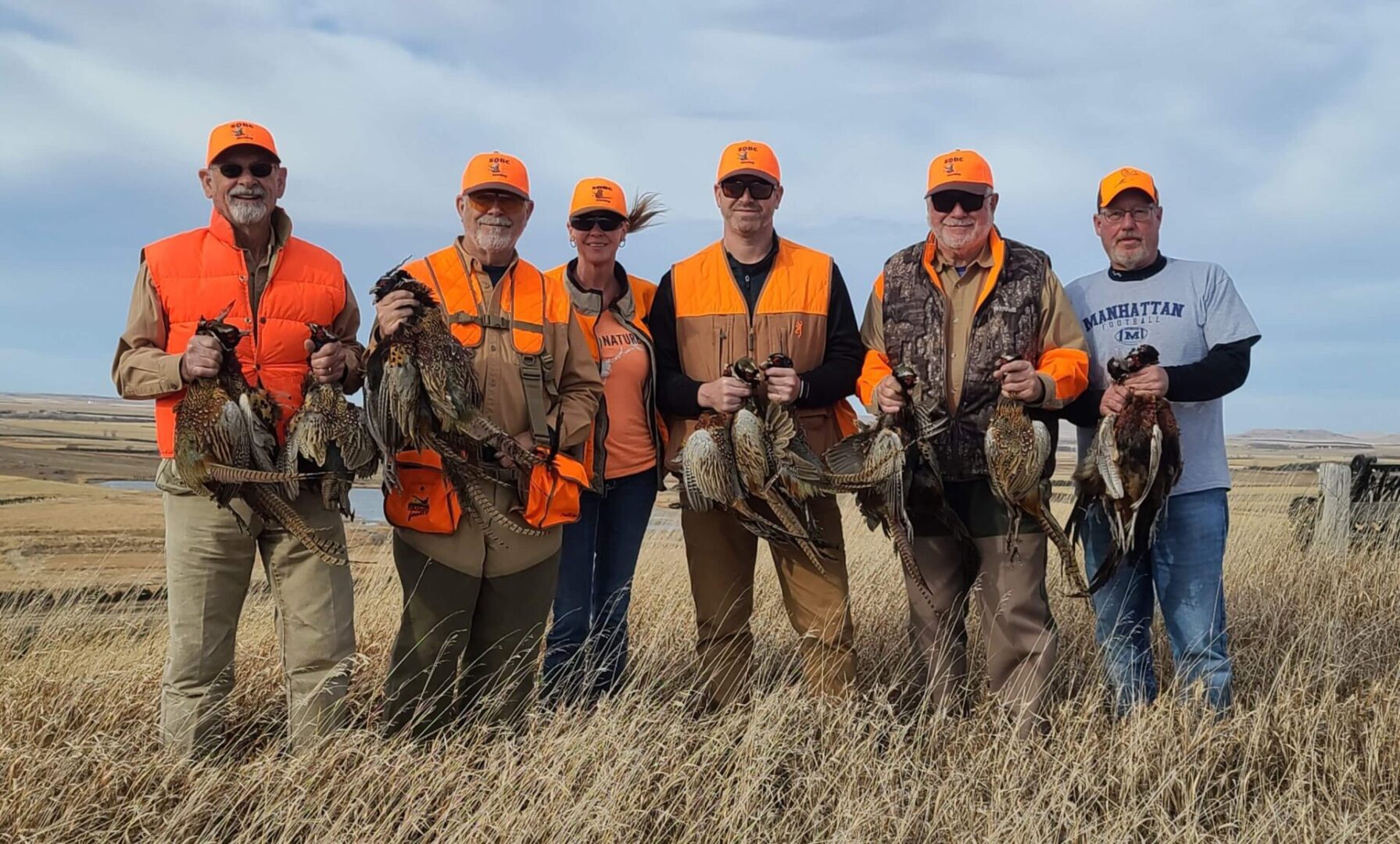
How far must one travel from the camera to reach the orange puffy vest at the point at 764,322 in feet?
16.4

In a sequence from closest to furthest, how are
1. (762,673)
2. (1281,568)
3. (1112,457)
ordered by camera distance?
1. (1112,457)
2. (762,673)
3. (1281,568)

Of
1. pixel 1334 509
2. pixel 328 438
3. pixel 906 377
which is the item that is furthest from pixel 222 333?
pixel 1334 509

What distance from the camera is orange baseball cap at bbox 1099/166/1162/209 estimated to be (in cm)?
492

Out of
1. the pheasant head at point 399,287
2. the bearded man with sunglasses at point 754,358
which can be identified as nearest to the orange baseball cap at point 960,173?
the bearded man with sunglasses at point 754,358

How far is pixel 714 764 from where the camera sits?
441cm

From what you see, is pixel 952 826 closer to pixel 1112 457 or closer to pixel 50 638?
pixel 1112 457

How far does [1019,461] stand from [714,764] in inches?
78.9

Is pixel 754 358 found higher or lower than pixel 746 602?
higher

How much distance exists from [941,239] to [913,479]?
49.1 inches

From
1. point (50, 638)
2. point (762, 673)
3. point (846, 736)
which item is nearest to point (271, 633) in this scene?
point (50, 638)

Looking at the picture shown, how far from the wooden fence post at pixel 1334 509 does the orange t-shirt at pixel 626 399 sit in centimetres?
814

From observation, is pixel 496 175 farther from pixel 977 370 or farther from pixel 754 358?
pixel 977 370

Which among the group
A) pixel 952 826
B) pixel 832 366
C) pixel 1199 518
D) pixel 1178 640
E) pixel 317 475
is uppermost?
pixel 832 366

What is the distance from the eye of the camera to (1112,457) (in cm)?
455
